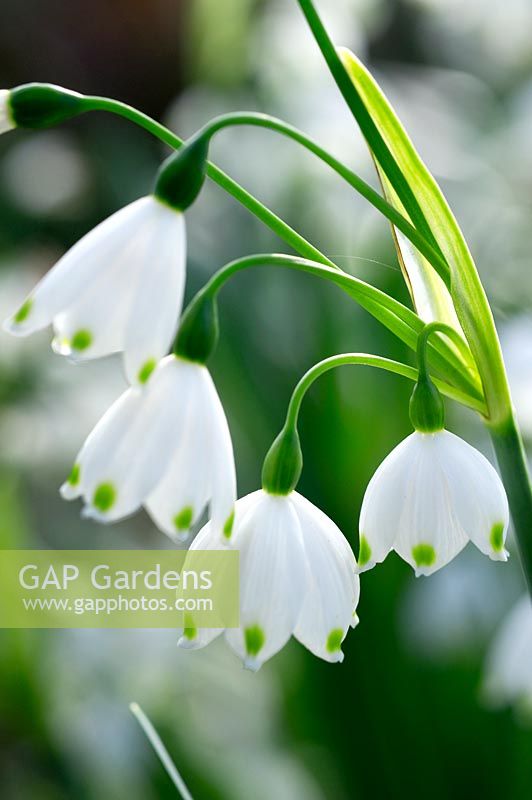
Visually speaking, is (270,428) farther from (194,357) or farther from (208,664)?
(194,357)

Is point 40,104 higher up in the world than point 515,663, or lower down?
higher up

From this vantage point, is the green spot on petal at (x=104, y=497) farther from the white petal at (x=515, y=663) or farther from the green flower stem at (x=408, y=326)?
the white petal at (x=515, y=663)

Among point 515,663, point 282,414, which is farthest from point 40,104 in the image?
point 282,414

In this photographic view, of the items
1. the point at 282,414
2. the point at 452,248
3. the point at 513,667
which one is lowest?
the point at 513,667

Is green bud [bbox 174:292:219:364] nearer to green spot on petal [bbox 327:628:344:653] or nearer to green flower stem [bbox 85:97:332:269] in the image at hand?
green flower stem [bbox 85:97:332:269]

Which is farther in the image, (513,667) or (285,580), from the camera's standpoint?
(513,667)

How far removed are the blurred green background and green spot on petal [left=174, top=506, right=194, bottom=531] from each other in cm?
21

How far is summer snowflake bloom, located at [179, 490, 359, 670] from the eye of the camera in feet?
1.53

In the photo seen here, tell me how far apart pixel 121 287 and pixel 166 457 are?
7cm

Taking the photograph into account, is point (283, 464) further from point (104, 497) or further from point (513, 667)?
point (513, 667)

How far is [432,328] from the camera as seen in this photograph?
1.53ft

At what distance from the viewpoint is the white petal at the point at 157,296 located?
0.42 meters

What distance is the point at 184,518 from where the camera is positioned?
0.43 m

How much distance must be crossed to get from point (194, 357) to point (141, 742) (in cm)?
101
